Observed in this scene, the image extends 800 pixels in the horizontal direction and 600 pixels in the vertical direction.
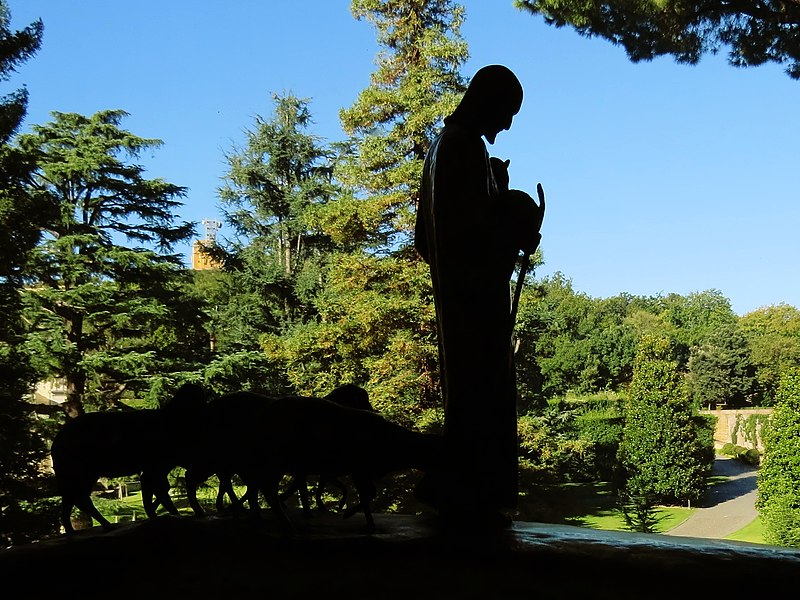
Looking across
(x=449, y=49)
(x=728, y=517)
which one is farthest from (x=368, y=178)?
(x=728, y=517)

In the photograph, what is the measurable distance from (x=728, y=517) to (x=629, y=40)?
1149 cm

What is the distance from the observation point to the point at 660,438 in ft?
54.5

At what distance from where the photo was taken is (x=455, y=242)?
10.5 feet

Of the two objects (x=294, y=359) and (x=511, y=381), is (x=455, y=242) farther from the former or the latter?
(x=294, y=359)

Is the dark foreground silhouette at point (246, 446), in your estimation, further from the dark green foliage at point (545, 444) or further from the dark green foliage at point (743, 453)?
the dark green foliage at point (743, 453)

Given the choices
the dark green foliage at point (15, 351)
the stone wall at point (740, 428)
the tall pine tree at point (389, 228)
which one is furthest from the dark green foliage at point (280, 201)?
the stone wall at point (740, 428)

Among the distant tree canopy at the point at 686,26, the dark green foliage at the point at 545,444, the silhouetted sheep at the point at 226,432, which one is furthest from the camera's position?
the dark green foliage at the point at 545,444

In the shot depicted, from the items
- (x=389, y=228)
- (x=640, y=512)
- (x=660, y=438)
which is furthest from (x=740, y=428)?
(x=389, y=228)

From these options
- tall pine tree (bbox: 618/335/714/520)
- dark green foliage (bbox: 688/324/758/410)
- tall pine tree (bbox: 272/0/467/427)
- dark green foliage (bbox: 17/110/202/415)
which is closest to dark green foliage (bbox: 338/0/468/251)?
tall pine tree (bbox: 272/0/467/427)

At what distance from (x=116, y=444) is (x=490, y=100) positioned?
7.37 ft

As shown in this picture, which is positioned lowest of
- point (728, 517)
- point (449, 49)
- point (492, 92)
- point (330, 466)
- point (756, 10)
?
point (728, 517)

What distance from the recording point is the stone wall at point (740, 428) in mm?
22219

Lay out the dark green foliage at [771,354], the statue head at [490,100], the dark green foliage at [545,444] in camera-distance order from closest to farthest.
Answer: the statue head at [490,100], the dark green foliage at [545,444], the dark green foliage at [771,354]

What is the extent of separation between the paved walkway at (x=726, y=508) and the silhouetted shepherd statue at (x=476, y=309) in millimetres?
10835
